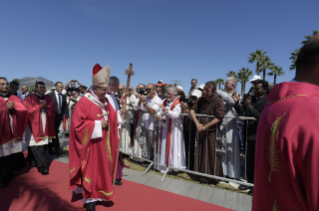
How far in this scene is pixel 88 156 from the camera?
10.2ft

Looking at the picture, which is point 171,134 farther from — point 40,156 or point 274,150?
point 274,150

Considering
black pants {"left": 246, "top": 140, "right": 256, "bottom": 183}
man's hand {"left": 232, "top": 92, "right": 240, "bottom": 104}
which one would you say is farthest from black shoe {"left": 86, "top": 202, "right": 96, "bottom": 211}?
man's hand {"left": 232, "top": 92, "right": 240, "bottom": 104}

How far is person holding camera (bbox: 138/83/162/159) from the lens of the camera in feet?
16.9

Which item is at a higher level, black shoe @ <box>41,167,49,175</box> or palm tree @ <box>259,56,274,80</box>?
palm tree @ <box>259,56,274,80</box>

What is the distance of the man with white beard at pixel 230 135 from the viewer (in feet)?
14.5

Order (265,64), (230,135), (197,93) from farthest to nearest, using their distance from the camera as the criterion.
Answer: (265,64), (197,93), (230,135)

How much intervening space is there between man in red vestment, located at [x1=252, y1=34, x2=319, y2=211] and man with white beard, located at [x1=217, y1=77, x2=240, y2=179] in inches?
136

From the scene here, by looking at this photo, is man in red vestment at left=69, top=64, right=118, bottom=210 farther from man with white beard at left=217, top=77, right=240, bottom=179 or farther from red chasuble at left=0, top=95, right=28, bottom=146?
man with white beard at left=217, top=77, right=240, bottom=179

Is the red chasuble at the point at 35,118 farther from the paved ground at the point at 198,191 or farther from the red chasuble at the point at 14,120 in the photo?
the paved ground at the point at 198,191

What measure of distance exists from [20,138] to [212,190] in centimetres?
425

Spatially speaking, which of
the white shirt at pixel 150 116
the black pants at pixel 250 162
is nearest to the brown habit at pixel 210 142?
the black pants at pixel 250 162

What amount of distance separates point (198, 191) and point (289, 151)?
327cm

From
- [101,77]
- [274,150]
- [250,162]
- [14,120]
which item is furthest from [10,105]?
[250,162]

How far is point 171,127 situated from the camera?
4875 mm
